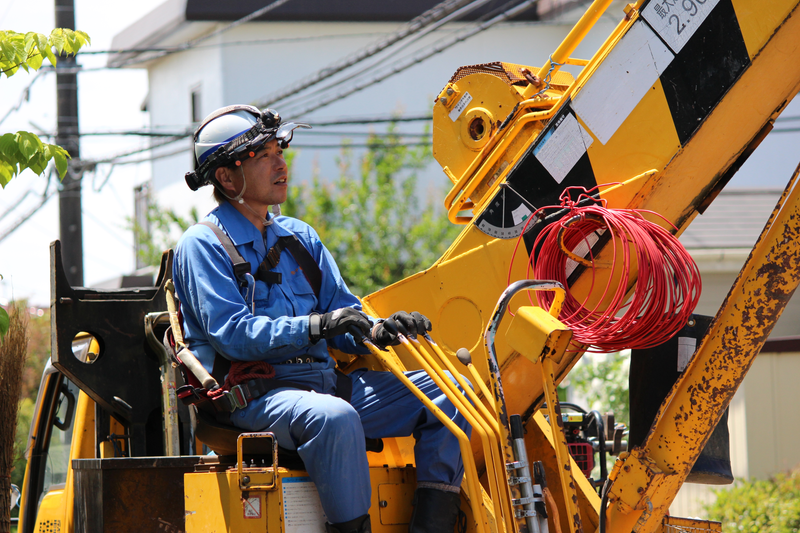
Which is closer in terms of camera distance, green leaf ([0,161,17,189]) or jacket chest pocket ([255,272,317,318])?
jacket chest pocket ([255,272,317,318])

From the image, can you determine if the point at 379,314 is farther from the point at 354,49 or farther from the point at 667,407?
the point at 354,49

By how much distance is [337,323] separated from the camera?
131 inches

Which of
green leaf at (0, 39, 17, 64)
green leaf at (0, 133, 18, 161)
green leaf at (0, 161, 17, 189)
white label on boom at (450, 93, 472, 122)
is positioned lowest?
green leaf at (0, 161, 17, 189)

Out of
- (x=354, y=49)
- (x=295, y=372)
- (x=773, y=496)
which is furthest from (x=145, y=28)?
(x=295, y=372)

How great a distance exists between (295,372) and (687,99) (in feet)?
6.28

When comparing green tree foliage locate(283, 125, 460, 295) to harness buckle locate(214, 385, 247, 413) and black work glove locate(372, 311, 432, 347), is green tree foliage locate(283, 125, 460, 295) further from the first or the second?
black work glove locate(372, 311, 432, 347)

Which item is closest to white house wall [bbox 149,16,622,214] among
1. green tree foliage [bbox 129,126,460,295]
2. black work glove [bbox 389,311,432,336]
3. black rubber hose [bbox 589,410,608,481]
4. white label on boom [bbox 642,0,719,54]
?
green tree foliage [bbox 129,126,460,295]

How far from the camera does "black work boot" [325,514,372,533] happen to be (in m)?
3.17

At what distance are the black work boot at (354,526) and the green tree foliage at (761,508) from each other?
5333 millimetres

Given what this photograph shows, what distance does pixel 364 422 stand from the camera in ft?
12.1

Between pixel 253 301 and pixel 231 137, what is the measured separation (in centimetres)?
76

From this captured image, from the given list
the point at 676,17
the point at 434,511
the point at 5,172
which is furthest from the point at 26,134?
the point at 676,17

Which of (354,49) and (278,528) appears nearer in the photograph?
(278,528)

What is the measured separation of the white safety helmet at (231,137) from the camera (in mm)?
3898
